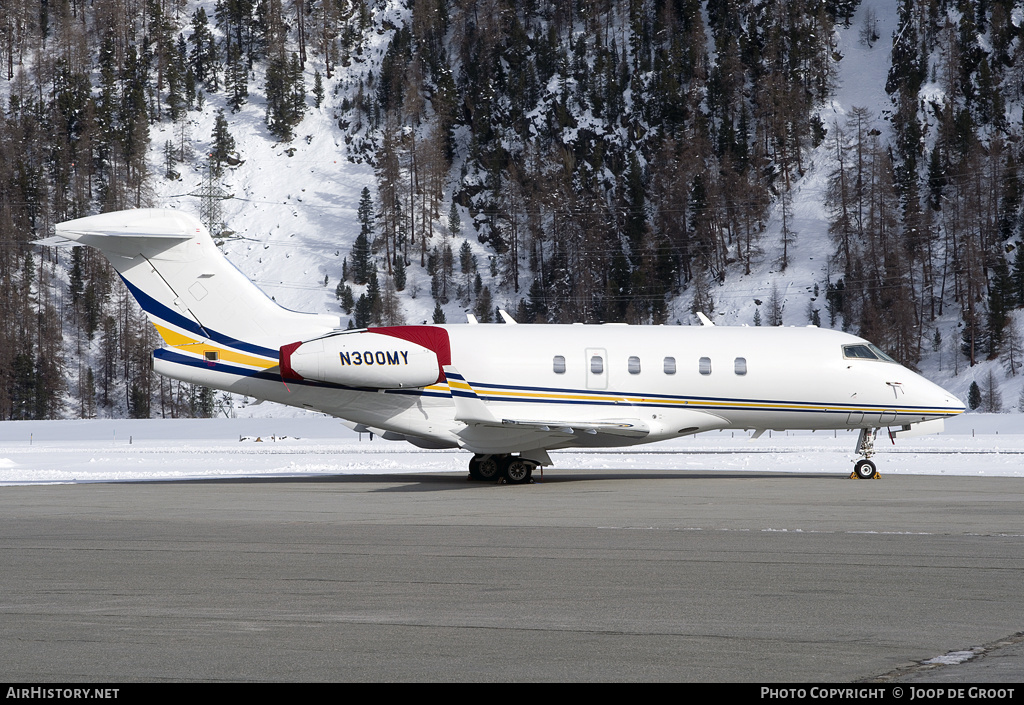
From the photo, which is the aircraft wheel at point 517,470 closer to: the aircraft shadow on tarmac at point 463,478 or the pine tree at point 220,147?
the aircraft shadow on tarmac at point 463,478

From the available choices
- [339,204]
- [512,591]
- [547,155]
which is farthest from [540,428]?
[339,204]

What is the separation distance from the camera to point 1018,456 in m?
29.3

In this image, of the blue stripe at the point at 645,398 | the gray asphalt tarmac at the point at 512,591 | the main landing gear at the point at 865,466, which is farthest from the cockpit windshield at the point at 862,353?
the gray asphalt tarmac at the point at 512,591

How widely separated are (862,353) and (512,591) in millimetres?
17191

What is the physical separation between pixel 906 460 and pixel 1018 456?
9.47 feet

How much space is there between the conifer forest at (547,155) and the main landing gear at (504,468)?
55410 millimetres

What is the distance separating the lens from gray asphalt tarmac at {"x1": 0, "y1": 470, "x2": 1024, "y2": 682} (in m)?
6.29

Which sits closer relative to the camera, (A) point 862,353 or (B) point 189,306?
(B) point 189,306

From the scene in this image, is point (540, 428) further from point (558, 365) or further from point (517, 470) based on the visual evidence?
point (558, 365)

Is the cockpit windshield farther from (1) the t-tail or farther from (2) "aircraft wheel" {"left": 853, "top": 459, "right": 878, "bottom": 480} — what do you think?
(1) the t-tail

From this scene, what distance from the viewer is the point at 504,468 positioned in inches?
886

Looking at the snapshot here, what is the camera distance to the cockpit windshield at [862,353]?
24.0 metres

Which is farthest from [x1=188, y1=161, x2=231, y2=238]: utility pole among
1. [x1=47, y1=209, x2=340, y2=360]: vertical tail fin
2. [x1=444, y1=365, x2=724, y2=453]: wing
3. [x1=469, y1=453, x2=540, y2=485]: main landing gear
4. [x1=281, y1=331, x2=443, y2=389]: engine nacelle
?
[x1=444, y1=365, x2=724, y2=453]: wing

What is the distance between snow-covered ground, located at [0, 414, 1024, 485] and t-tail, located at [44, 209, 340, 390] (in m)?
3.94
